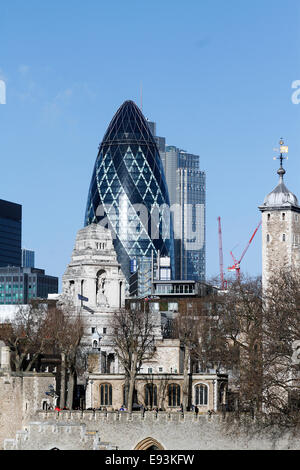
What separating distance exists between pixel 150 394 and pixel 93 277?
6703 centimetres

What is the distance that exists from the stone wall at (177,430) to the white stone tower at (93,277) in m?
80.1

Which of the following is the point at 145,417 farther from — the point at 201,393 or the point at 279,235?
the point at 279,235

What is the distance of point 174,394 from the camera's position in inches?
5148

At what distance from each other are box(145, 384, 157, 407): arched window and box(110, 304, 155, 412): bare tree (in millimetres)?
2013

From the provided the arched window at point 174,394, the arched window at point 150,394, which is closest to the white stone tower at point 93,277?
the arched window at point 150,394

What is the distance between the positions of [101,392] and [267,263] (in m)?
20.7

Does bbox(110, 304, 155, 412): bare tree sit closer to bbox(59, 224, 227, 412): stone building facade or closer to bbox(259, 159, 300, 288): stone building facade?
bbox(59, 224, 227, 412): stone building facade

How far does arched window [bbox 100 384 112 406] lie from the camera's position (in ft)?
435

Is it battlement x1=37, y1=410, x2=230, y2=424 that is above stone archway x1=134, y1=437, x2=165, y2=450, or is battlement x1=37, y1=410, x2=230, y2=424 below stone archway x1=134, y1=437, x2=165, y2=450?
above

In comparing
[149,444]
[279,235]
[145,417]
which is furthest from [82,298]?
[149,444]

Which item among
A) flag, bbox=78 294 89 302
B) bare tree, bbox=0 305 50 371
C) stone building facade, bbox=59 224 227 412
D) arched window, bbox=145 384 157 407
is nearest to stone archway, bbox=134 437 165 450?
stone building facade, bbox=59 224 227 412

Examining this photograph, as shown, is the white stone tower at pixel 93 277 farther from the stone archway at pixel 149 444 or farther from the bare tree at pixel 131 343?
the stone archway at pixel 149 444

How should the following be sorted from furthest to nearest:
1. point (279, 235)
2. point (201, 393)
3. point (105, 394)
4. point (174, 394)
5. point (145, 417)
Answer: point (279, 235) → point (105, 394) → point (174, 394) → point (201, 393) → point (145, 417)
